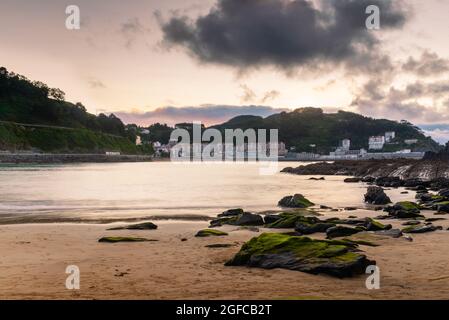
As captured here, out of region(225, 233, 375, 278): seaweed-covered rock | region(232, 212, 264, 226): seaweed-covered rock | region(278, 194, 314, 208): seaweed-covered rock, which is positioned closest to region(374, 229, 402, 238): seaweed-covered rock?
region(225, 233, 375, 278): seaweed-covered rock

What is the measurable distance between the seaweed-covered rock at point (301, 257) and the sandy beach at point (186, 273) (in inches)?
13.4

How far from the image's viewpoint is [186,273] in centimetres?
1193

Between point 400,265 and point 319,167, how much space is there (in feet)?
332

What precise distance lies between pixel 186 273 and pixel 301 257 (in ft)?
10.8

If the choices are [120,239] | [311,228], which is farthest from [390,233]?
[120,239]

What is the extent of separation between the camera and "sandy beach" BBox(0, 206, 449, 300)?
32.1 feet

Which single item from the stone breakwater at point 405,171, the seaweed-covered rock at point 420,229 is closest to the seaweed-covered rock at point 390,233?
A: the seaweed-covered rock at point 420,229

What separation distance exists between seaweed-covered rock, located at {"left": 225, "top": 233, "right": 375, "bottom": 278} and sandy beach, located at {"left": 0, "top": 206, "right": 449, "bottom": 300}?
0.34 metres

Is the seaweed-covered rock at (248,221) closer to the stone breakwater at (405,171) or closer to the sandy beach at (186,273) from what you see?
the sandy beach at (186,273)

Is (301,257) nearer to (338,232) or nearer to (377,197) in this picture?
(338,232)

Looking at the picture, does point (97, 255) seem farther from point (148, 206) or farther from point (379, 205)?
point (379, 205)

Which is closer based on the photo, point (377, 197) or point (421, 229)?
point (421, 229)

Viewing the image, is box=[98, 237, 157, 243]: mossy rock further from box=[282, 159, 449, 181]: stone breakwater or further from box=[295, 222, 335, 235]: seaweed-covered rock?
box=[282, 159, 449, 181]: stone breakwater

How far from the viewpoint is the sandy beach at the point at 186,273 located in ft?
32.1
